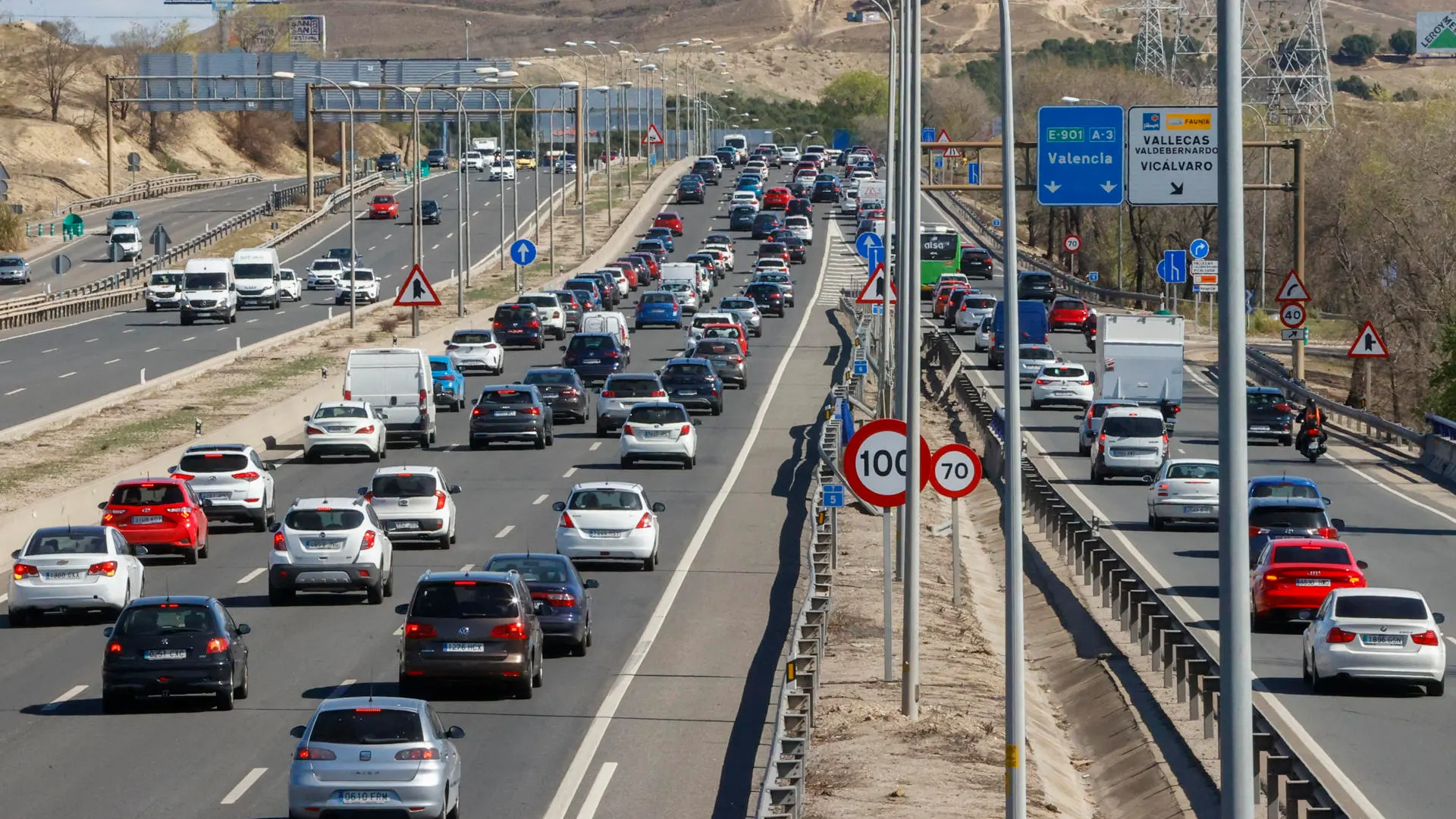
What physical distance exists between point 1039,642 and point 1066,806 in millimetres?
11418

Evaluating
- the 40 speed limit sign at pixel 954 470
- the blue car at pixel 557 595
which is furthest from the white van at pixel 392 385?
the 40 speed limit sign at pixel 954 470

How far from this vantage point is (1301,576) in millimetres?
28828

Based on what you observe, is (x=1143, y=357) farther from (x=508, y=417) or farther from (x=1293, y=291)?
(x=508, y=417)

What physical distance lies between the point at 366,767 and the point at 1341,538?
25074mm

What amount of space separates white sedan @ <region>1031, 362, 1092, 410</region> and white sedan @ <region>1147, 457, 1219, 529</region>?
21623mm

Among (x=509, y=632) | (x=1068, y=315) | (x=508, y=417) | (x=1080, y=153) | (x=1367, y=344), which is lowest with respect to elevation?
(x=509, y=632)

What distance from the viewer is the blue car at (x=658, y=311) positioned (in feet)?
251

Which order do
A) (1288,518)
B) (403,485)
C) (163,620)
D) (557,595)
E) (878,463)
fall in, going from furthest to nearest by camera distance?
(403,485), (1288,518), (557,595), (163,620), (878,463)

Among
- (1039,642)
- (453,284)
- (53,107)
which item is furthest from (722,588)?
(53,107)

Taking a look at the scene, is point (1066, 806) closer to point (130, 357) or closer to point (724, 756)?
point (724, 756)

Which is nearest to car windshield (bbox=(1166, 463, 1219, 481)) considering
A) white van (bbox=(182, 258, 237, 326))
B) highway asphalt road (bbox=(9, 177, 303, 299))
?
white van (bbox=(182, 258, 237, 326))

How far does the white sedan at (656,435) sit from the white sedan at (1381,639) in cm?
2185

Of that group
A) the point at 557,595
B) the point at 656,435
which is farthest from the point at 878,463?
the point at 656,435

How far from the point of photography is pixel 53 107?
151875mm
